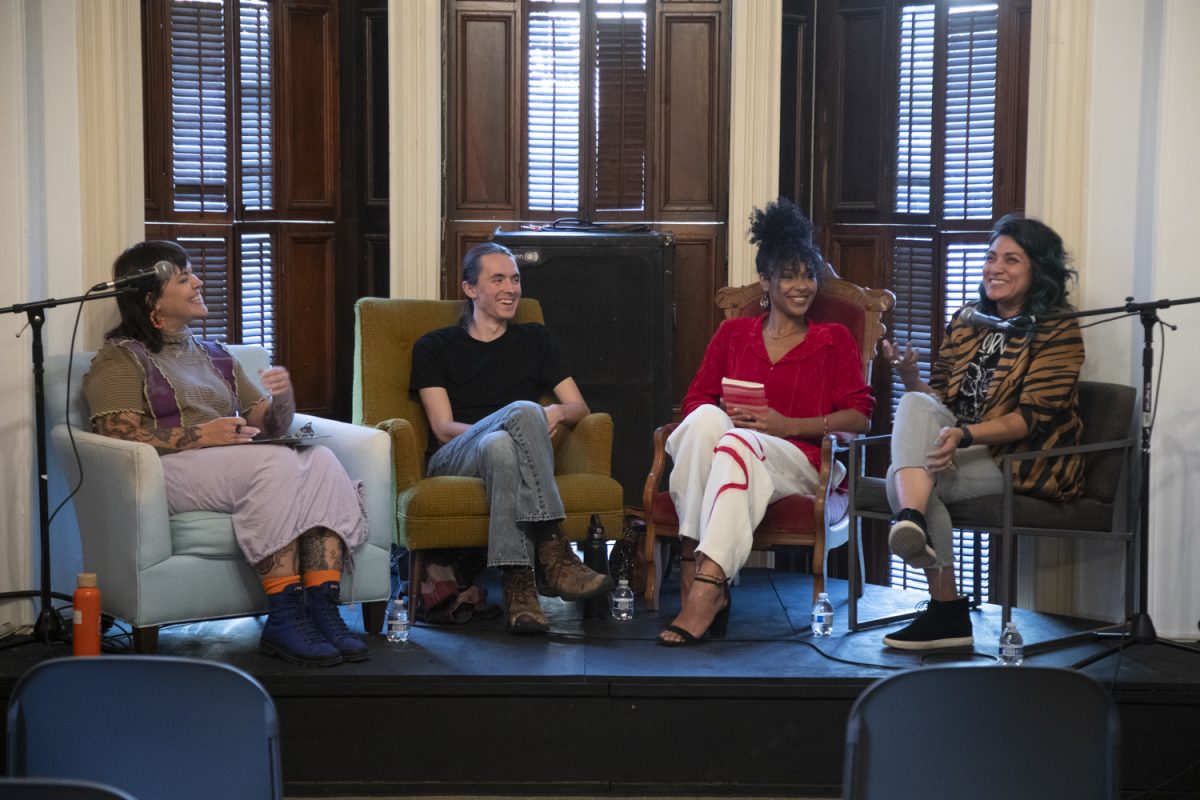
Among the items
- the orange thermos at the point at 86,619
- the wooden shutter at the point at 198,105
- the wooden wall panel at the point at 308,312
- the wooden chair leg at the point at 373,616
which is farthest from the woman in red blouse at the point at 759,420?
the wooden shutter at the point at 198,105

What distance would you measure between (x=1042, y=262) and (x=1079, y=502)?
68cm

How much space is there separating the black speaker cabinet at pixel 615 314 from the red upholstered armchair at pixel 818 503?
0.66 metres

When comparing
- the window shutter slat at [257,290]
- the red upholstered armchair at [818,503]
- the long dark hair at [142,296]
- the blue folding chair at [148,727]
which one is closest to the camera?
the blue folding chair at [148,727]

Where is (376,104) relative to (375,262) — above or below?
above

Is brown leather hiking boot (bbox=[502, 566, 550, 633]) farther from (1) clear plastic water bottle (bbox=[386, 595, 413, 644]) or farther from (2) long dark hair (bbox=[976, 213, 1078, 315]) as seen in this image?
(2) long dark hair (bbox=[976, 213, 1078, 315])

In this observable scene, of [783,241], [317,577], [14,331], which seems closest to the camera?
[317,577]

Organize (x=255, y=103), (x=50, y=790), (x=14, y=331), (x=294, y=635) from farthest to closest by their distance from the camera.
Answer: (x=255, y=103) < (x=14, y=331) < (x=294, y=635) < (x=50, y=790)

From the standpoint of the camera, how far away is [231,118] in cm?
557

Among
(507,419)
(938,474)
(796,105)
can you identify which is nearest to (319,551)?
(507,419)

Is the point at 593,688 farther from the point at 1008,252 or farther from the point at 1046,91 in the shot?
the point at 1046,91

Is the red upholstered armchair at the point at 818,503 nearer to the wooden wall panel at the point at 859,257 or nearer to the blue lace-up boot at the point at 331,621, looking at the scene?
the wooden wall panel at the point at 859,257

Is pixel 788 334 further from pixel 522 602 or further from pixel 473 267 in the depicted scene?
pixel 522 602

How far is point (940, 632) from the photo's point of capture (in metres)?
4.04

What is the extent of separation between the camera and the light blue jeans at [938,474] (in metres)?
3.98
